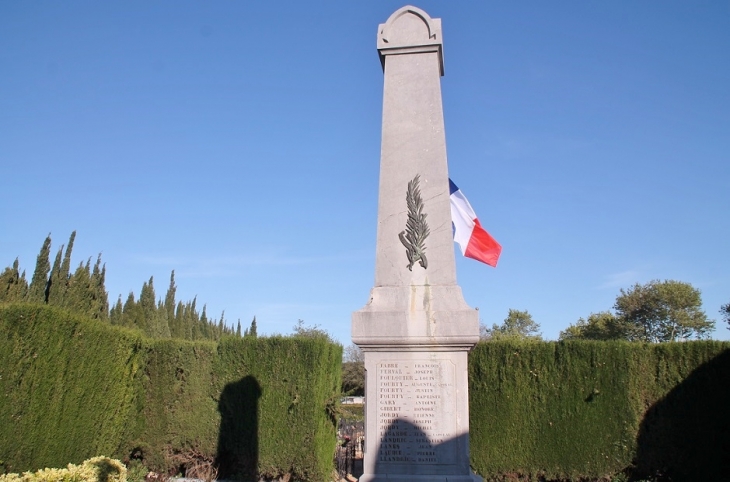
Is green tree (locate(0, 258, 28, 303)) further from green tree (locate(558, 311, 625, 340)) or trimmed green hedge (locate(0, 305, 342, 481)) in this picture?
green tree (locate(558, 311, 625, 340))

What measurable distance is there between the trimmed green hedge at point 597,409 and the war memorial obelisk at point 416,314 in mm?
6940

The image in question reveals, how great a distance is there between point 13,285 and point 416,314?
22280 millimetres

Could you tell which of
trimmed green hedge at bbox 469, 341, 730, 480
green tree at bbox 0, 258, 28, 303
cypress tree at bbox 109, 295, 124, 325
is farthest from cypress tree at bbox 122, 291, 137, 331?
trimmed green hedge at bbox 469, 341, 730, 480

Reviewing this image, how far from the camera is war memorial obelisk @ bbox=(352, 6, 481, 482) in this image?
6.13 meters

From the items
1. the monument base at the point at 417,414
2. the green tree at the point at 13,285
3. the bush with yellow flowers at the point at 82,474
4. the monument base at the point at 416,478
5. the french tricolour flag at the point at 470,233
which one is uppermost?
the green tree at the point at 13,285

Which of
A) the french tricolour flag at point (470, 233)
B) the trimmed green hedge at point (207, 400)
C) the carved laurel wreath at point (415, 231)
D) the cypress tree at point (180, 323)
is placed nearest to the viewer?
the carved laurel wreath at point (415, 231)

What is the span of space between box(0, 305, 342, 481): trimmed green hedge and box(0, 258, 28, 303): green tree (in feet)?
38.8

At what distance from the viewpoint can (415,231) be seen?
6723 mm

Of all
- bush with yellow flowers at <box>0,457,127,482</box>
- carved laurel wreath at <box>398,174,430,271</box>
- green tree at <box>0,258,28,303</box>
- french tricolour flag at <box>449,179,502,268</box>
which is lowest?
bush with yellow flowers at <box>0,457,127,482</box>

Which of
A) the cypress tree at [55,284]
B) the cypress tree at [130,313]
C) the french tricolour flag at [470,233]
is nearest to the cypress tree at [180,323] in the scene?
the cypress tree at [130,313]

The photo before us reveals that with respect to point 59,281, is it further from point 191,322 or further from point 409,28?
point 409,28

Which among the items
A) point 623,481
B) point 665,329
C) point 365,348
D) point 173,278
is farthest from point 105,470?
point 665,329

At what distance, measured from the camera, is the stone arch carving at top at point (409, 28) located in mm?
7289

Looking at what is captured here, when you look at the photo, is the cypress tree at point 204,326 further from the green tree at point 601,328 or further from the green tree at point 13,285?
the green tree at point 601,328
